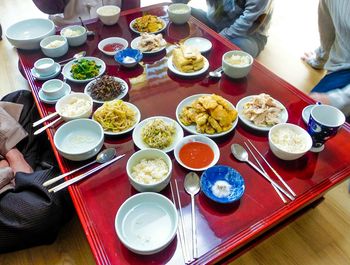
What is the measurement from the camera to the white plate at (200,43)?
1.80m

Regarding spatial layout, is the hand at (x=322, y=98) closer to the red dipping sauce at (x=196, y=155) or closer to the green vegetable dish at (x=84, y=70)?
the red dipping sauce at (x=196, y=155)

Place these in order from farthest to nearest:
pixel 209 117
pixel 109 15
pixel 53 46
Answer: pixel 109 15
pixel 53 46
pixel 209 117

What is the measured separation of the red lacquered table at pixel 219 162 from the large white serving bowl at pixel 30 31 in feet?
0.61

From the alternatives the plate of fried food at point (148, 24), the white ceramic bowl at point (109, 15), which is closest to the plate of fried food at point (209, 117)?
the plate of fried food at point (148, 24)

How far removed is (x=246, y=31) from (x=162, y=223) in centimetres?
180

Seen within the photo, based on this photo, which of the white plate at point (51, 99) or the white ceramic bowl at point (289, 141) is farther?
the white plate at point (51, 99)

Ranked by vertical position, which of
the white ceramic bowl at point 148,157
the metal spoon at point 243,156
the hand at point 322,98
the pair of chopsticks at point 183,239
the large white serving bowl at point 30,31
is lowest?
the hand at point 322,98

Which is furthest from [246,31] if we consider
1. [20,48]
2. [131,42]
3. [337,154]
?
[20,48]

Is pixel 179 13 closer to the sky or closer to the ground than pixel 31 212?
closer to the sky

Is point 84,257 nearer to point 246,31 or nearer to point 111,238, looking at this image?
point 111,238

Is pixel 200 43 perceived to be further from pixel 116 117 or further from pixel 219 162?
pixel 219 162

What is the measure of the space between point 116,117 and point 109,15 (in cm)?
96

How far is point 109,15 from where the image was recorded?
1954 millimetres

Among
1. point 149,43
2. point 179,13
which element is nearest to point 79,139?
point 149,43
